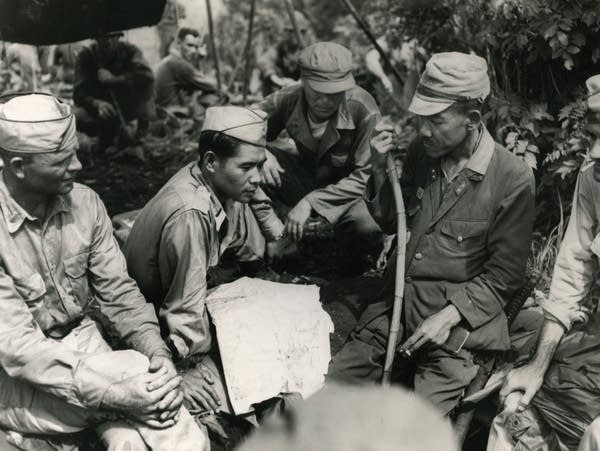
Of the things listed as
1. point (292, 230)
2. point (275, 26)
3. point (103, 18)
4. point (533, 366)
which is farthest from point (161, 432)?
point (275, 26)

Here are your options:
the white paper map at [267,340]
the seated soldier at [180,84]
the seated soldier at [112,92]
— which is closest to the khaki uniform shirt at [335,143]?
the white paper map at [267,340]

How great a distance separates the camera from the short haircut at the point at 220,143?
162 inches

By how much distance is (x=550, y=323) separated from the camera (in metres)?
3.74

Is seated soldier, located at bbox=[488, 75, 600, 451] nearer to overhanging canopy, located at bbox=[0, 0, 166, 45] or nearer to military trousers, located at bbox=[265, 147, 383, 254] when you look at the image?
military trousers, located at bbox=[265, 147, 383, 254]

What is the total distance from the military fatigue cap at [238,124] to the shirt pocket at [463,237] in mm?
1082

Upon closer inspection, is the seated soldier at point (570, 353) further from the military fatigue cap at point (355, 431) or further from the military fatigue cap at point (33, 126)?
the military fatigue cap at point (33, 126)

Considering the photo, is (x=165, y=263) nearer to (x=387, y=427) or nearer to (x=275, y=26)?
(x=387, y=427)

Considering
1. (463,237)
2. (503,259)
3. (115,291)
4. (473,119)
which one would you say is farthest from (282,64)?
(115,291)

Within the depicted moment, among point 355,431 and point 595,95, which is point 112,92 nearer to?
point 595,95

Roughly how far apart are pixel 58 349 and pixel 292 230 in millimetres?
2137

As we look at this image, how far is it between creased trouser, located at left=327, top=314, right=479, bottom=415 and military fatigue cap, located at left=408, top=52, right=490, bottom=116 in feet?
3.76

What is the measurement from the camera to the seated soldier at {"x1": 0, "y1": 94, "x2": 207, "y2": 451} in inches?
127

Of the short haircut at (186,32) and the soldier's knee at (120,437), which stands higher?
the soldier's knee at (120,437)

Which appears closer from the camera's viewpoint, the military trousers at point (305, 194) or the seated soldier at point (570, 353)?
the seated soldier at point (570, 353)
